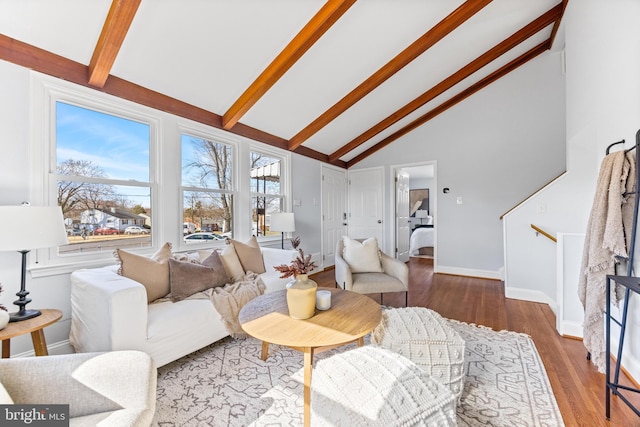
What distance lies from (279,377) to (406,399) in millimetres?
1019

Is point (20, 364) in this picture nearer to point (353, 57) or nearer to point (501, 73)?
point (353, 57)

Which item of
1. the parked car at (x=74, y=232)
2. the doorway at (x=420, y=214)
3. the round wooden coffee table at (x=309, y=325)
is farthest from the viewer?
the doorway at (x=420, y=214)

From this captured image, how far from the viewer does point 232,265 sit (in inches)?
105

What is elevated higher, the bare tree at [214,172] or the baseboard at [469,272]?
the bare tree at [214,172]

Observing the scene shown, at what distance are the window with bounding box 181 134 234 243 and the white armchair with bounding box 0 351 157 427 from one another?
2.16 meters

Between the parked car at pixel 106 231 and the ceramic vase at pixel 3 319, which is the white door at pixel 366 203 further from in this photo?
the ceramic vase at pixel 3 319

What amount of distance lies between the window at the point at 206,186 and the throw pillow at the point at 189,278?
92cm

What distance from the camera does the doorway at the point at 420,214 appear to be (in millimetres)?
5322

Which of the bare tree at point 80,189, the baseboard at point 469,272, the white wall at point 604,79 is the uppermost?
the white wall at point 604,79

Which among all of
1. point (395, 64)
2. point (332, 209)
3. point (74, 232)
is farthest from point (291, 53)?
point (332, 209)

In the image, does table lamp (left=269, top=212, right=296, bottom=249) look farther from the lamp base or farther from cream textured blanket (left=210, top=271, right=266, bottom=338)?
the lamp base

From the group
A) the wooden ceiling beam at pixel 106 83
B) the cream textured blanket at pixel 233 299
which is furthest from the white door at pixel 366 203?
the cream textured blanket at pixel 233 299

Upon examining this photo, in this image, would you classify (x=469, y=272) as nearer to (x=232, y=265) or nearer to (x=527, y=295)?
(x=527, y=295)

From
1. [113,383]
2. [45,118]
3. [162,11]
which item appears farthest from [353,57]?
[113,383]
